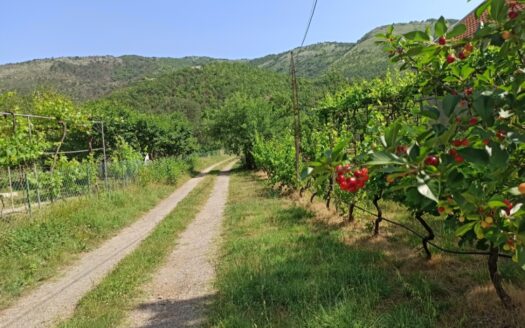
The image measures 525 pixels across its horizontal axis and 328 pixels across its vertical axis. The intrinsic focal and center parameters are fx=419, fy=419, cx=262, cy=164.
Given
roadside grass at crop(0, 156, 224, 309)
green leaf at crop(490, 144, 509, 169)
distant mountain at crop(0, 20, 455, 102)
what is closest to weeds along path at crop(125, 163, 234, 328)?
roadside grass at crop(0, 156, 224, 309)

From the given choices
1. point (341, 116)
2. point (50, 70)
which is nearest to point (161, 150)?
point (341, 116)

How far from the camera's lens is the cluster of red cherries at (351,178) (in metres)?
1.84

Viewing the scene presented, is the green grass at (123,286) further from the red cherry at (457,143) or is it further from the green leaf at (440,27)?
the green leaf at (440,27)

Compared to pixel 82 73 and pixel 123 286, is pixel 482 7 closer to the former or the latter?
pixel 123 286

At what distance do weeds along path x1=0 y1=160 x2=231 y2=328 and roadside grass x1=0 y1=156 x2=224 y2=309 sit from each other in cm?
25

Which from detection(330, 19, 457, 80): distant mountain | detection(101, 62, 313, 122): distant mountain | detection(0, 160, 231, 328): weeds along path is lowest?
detection(0, 160, 231, 328): weeds along path

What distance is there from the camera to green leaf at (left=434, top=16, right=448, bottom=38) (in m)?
2.04

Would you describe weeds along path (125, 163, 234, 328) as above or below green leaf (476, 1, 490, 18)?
below

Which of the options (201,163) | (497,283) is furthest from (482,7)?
(201,163)

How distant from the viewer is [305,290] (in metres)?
4.77

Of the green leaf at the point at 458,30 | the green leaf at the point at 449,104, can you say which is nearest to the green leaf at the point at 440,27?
the green leaf at the point at 458,30

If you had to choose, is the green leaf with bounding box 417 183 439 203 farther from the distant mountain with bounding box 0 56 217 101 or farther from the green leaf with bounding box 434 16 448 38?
Answer: the distant mountain with bounding box 0 56 217 101

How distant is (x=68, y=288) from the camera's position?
6.60 metres

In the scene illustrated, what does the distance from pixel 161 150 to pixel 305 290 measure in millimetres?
36372
